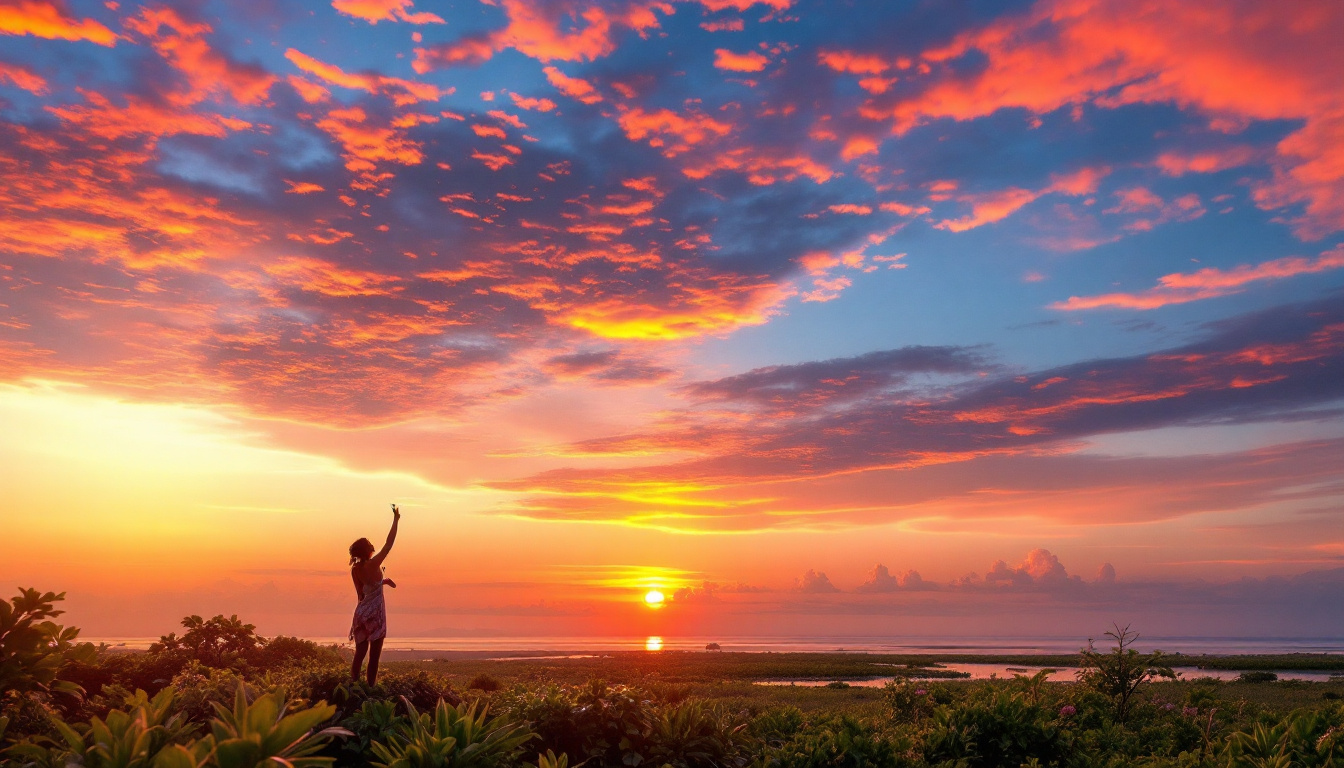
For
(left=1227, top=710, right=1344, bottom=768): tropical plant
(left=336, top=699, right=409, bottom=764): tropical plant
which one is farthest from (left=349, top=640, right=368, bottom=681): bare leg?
(left=1227, top=710, right=1344, bottom=768): tropical plant

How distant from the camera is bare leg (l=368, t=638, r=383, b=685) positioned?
13.0 meters

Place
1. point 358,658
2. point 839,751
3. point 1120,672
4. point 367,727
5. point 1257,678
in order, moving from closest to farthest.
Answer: point 367,727 → point 839,751 → point 358,658 → point 1120,672 → point 1257,678

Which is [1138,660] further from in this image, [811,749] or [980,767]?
[811,749]

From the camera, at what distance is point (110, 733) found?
5141 mm

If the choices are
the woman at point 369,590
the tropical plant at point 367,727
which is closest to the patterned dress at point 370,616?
the woman at point 369,590

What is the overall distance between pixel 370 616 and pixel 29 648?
20.5ft

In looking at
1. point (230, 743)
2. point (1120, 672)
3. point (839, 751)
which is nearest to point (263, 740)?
point (230, 743)

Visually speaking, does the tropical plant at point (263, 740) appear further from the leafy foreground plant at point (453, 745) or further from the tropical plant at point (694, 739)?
the tropical plant at point (694, 739)

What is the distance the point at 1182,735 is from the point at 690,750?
11.1m

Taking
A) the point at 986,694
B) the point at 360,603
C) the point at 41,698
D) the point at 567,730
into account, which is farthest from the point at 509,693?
the point at 986,694

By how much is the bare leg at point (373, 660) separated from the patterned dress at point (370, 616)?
0.35 feet

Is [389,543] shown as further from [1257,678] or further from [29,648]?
[1257,678]

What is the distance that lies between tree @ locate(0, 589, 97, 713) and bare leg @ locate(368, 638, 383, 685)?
508cm

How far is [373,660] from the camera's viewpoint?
13281mm
